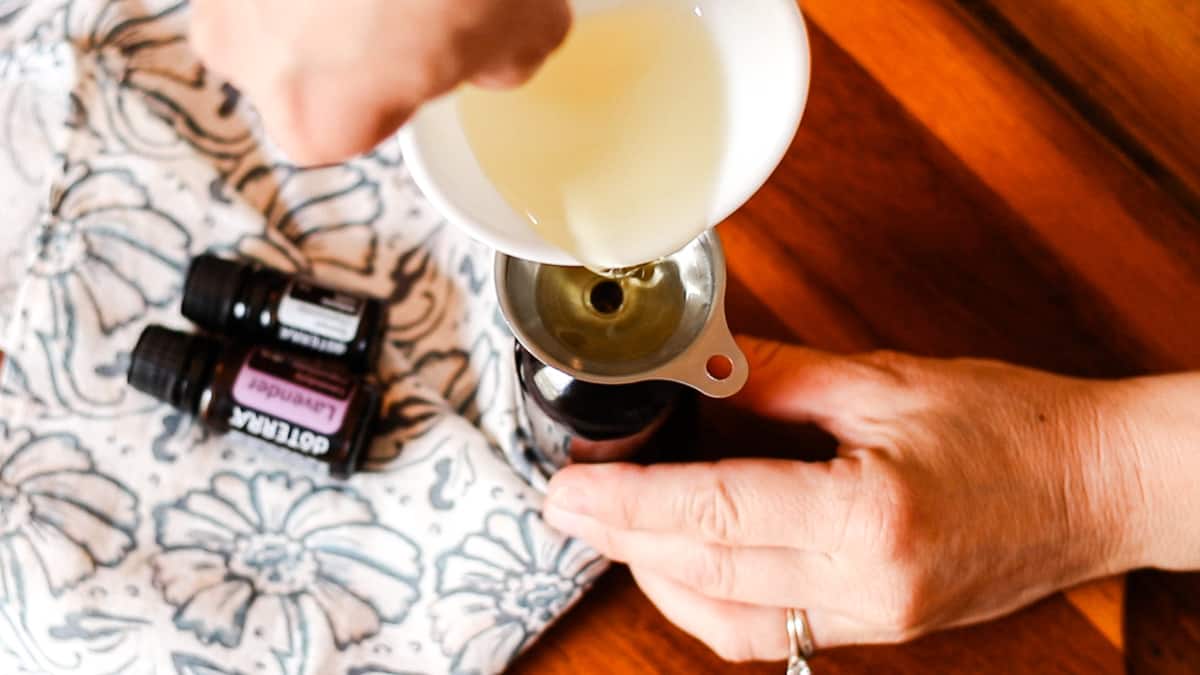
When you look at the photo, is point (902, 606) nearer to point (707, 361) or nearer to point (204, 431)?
A: point (707, 361)

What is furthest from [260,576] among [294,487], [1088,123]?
[1088,123]

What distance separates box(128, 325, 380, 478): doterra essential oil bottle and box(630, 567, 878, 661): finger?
0.22 m

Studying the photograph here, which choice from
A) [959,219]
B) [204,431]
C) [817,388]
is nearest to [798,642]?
[817,388]

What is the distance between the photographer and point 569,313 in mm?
506

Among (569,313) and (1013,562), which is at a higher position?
(569,313)

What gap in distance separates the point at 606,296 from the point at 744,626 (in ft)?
0.71

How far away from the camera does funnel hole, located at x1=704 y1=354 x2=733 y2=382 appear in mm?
455

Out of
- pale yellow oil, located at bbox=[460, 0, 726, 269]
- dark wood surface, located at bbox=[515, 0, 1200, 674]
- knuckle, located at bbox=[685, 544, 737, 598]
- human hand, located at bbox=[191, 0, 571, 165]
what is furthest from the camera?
dark wood surface, located at bbox=[515, 0, 1200, 674]

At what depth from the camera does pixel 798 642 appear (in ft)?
1.81

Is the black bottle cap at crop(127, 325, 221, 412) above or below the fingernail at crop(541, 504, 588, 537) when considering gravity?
above

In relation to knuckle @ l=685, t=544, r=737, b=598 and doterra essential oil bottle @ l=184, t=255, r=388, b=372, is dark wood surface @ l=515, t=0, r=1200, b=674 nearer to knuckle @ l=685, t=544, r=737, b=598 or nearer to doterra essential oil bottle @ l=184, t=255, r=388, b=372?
knuckle @ l=685, t=544, r=737, b=598

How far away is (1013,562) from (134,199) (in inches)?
25.2

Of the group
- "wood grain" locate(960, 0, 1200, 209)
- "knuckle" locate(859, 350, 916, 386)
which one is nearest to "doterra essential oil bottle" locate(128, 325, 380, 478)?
"knuckle" locate(859, 350, 916, 386)

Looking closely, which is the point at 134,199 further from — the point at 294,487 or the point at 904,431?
the point at 904,431
